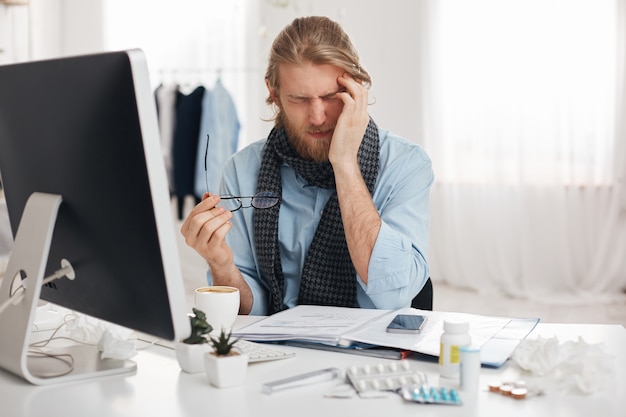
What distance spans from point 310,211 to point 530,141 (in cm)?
320

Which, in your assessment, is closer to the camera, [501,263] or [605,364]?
[605,364]

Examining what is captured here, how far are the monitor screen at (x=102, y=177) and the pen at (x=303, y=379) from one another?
6.7 inches

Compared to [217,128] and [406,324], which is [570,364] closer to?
[406,324]

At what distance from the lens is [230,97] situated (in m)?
5.38

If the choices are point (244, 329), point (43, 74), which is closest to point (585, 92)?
point (244, 329)

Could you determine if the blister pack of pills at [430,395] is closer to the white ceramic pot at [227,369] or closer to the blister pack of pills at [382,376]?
the blister pack of pills at [382,376]

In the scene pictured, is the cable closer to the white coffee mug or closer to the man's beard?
the white coffee mug

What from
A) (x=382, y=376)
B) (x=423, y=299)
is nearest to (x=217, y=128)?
(x=423, y=299)

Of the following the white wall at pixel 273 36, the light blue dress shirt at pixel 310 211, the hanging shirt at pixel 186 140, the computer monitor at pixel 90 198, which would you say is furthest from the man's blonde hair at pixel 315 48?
the hanging shirt at pixel 186 140

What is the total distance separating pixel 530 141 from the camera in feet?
15.9

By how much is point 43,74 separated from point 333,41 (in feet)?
2.97

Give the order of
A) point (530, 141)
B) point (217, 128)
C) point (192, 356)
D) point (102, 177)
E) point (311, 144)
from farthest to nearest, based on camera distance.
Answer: point (217, 128), point (530, 141), point (311, 144), point (192, 356), point (102, 177)

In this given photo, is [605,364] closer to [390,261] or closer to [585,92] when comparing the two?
[390,261]

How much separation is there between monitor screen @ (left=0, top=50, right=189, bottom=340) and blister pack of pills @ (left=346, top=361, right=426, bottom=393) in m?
0.27
